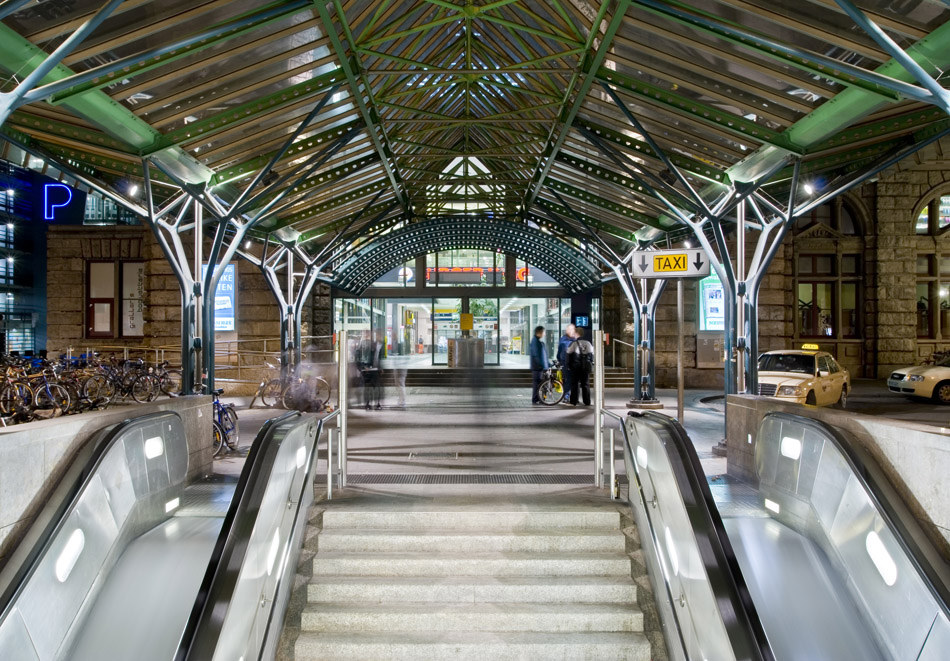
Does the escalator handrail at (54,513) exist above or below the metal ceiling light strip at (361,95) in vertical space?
below

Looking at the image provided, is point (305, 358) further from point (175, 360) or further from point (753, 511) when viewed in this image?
point (753, 511)

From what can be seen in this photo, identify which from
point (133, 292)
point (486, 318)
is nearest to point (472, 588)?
point (133, 292)

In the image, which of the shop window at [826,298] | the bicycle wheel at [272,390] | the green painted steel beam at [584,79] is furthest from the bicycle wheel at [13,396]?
the shop window at [826,298]

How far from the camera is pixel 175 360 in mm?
22859

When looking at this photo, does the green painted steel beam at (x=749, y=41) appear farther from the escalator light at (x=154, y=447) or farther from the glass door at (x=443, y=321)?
the glass door at (x=443, y=321)

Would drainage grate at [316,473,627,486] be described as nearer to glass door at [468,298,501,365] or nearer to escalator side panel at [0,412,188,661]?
escalator side panel at [0,412,188,661]

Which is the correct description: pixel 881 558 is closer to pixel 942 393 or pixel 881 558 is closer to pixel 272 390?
pixel 272 390

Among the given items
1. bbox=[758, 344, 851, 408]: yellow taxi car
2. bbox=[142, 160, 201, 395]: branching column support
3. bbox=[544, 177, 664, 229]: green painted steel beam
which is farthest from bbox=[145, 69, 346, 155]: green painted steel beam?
bbox=[758, 344, 851, 408]: yellow taxi car

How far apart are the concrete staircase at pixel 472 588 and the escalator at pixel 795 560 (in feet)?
1.39

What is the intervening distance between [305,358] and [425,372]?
189 inches

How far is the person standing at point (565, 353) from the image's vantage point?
14.9 metres

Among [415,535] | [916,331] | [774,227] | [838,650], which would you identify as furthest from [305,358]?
[916,331]

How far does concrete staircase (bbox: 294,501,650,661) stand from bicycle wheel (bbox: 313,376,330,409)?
9.47 m

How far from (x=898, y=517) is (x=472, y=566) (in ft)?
9.64
